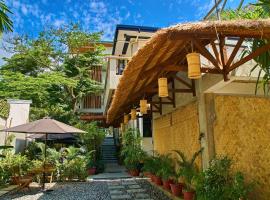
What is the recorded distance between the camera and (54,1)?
21.3 m

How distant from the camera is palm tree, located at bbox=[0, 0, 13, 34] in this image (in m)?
5.68

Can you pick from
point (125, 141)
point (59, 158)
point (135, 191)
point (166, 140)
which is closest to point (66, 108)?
point (125, 141)

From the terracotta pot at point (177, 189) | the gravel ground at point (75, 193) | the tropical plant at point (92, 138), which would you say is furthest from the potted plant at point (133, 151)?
the terracotta pot at point (177, 189)

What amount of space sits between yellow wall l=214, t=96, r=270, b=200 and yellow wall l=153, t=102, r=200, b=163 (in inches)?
42.2

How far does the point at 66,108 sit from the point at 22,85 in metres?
3.64

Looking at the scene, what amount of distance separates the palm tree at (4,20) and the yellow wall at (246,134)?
5.22 metres

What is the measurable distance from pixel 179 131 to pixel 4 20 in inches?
253

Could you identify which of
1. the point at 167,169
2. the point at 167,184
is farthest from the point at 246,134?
the point at 167,184

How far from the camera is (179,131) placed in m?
9.70

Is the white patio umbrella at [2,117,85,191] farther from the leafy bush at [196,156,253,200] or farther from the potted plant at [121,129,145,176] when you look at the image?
the leafy bush at [196,156,253,200]

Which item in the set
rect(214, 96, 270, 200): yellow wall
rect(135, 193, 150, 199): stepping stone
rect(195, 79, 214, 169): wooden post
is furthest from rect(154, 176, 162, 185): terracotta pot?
rect(214, 96, 270, 200): yellow wall

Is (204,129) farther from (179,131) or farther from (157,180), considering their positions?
(157,180)

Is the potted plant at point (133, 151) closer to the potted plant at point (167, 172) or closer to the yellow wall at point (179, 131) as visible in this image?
the yellow wall at point (179, 131)

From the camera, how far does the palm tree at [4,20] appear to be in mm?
5684
